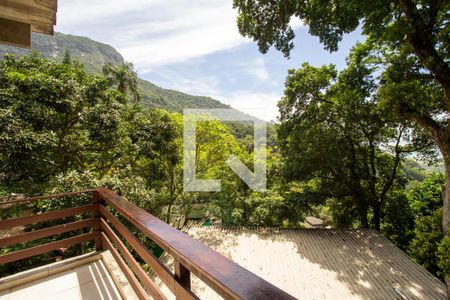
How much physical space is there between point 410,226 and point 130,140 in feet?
45.6

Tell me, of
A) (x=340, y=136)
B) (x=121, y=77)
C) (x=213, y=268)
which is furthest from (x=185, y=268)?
(x=121, y=77)

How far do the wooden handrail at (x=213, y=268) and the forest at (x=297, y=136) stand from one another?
16.1ft

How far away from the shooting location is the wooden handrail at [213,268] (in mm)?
591

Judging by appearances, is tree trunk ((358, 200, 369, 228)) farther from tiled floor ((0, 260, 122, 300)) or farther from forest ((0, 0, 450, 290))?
tiled floor ((0, 260, 122, 300))

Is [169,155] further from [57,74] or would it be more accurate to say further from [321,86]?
[321,86]

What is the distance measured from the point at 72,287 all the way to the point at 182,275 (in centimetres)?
172

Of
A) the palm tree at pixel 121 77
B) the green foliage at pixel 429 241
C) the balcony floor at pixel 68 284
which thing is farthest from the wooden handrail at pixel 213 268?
the palm tree at pixel 121 77

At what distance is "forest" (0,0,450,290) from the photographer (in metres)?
5.47

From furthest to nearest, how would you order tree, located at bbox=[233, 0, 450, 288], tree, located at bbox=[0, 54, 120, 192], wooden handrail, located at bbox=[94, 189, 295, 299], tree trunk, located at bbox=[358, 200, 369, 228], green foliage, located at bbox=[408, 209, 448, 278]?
1. tree trunk, located at bbox=[358, 200, 369, 228]
2. green foliage, located at bbox=[408, 209, 448, 278]
3. tree, located at bbox=[0, 54, 120, 192]
4. tree, located at bbox=[233, 0, 450, 288]
5. wooden handrail, located at bbox=[94, 189, 295, 299]

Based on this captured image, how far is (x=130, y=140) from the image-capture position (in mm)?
9117

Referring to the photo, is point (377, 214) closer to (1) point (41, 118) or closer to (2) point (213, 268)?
(2) point (213, 268)

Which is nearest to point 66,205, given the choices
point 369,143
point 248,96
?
point 369,143

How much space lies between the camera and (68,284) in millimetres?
1959

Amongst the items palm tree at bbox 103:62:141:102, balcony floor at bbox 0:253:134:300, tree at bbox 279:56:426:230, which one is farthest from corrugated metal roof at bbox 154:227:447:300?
palm tree at bbox 103:62:141:102
